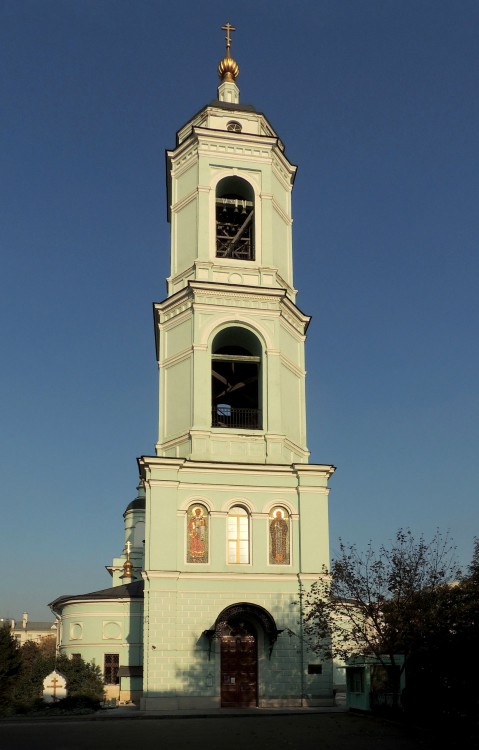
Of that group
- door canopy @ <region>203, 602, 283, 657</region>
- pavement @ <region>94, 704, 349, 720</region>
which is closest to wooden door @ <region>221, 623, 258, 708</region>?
door canopy @ <region>203, 602, 283, 657</region>

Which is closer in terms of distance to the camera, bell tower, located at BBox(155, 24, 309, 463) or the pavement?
the pavement

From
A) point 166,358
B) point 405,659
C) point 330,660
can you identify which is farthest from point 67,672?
point 405,659

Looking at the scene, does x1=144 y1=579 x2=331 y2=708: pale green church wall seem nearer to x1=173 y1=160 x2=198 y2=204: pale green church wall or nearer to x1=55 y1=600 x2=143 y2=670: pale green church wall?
x1=55 y1=600 x2=143 y2=670: pale green church wall

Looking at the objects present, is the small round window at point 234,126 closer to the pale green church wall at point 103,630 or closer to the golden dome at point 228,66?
the golden dome at point 228,66

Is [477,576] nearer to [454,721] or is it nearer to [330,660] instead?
[454,721]

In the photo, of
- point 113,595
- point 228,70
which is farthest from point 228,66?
point 113,595

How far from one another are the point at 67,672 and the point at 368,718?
476 inches

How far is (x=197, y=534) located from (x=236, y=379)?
651 centimetres

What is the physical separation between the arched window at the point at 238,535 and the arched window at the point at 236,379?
295 cm

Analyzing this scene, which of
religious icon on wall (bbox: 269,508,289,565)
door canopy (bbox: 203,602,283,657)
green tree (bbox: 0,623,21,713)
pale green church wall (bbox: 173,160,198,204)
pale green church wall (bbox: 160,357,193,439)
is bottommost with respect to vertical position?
green tree (bbox: 0,623,21,713)

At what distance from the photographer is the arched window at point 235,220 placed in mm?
30891

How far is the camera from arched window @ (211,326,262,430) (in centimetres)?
2900

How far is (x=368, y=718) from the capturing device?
2167cm

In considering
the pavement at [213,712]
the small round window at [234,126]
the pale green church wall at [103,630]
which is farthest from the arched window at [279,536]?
the small round window at [234,126]
